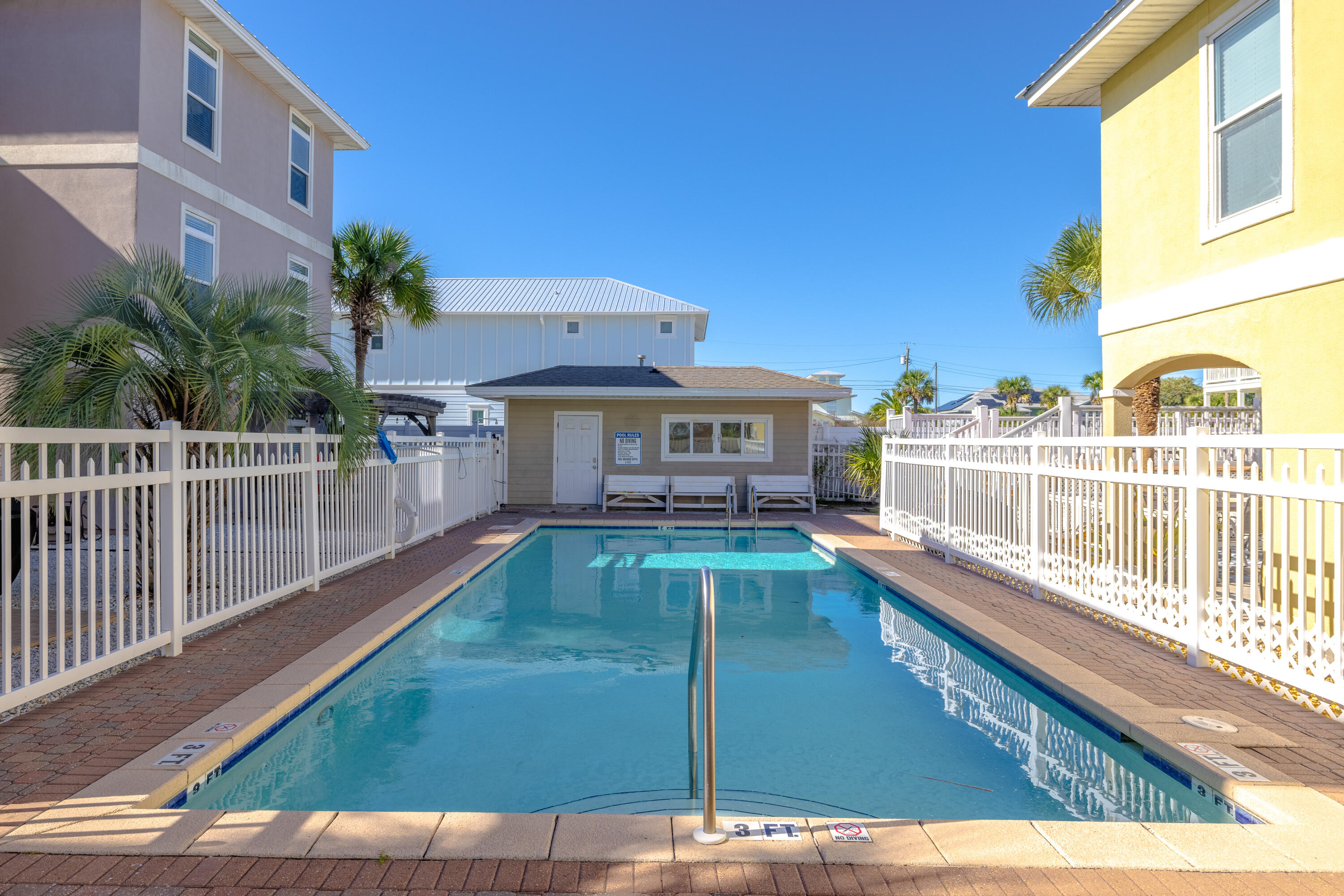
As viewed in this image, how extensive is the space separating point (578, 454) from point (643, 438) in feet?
5.06

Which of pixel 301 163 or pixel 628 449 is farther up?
pixel 301 163

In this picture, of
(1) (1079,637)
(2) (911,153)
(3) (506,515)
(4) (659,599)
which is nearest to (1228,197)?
(1) (1079,637)

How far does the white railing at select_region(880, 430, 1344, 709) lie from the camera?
3.94 metres

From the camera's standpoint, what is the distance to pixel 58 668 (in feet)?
13.0

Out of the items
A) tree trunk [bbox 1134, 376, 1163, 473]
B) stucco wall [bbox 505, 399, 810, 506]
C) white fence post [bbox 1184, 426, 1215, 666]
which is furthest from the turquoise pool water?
stucco wall [bbox 505, 399, 810, 506]

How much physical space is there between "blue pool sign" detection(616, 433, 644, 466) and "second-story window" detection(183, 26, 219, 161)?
9229 mm

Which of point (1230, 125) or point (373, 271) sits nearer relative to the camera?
point (1230, 125)

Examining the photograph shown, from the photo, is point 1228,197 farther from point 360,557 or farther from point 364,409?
point 360,557

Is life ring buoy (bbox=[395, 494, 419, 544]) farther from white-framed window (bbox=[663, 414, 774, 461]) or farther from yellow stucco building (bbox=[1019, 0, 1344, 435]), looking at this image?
yellow stucco building (bbox=[1019, 0, 1344, 435])

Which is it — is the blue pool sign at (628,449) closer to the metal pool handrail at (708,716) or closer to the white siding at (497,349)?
the white siding at (497,349)

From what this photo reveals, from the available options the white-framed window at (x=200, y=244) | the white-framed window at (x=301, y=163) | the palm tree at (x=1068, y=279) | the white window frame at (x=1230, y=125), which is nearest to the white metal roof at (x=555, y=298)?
the white-framed window at (x=301, y=163)

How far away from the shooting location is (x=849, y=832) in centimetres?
274

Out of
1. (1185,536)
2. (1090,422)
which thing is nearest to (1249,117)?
(1185,536)

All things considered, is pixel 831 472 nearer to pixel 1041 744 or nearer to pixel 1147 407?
pixel 1147 407
